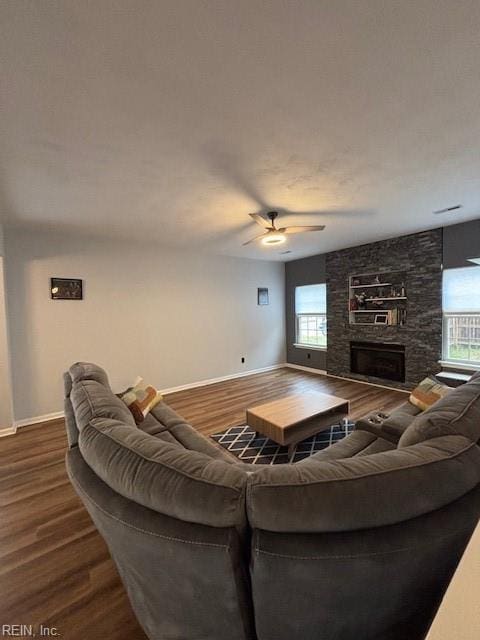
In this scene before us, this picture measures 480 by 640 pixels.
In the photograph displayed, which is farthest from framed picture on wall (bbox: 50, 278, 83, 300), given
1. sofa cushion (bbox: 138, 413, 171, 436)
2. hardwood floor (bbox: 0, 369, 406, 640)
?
sofa cushion (bbox: 138, 413, 171, 436)

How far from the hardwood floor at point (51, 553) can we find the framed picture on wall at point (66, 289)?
5.63ft

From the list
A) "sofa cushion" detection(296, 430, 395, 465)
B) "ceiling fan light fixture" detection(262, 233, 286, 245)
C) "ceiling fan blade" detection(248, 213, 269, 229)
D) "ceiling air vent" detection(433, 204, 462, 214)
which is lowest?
"sofa cushion" detection(296, 430, 395, 465)

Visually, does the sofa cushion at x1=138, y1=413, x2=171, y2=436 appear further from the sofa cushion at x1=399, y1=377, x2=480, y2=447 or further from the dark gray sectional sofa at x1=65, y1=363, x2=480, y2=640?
the sofa cushion at x1=399, y1=377, x2=480, y2=447

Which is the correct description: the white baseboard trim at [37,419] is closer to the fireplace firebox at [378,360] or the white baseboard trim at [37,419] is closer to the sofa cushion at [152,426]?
the sofa cushion at [152,426]

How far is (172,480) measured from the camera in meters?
0.86

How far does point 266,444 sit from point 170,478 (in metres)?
2.21

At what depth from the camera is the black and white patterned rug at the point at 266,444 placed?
2.61 meters

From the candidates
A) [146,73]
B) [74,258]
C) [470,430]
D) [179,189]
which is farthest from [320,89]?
[74,258]

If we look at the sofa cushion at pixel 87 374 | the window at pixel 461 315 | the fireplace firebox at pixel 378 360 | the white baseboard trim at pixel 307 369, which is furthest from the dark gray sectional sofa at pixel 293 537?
the white baseboard trim at pixel 307 369

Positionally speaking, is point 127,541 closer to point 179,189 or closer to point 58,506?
point 58,506

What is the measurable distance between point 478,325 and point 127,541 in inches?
186

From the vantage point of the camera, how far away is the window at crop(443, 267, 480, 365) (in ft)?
12.5

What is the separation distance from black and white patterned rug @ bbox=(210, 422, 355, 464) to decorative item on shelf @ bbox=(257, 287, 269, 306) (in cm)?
325

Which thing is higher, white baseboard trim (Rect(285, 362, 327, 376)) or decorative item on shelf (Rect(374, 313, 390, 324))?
decorative item on shelf (Rect(374, 313, 390, 324))
